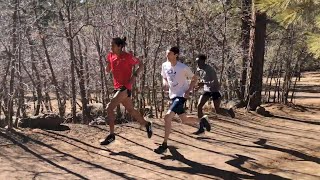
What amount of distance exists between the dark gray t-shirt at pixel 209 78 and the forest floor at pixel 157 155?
991mm

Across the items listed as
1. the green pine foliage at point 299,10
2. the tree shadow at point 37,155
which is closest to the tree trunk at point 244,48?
the green pine foliage at point 299,10

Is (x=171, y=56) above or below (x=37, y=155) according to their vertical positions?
above

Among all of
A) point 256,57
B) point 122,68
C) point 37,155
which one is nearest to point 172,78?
point 122,68

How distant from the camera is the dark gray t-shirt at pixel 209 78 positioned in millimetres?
8656

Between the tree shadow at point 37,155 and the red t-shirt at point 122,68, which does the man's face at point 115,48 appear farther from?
the tree shadow at point 37,155

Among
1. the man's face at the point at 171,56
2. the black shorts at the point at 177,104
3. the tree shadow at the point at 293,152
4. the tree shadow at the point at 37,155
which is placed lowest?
the tree shadow at the point at 293,152

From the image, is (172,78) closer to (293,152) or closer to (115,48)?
(115,48)

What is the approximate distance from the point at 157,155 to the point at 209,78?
2470 mm

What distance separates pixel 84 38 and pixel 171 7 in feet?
14.0

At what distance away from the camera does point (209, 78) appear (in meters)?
8.67

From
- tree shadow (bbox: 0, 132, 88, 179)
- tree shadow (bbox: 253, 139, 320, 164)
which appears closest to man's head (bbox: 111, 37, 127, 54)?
tree shadow (bbox: 0, 132, 88, 179)

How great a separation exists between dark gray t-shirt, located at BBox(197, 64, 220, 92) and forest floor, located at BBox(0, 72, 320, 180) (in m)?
0.99

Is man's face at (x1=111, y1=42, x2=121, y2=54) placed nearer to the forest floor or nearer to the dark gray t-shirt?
the forest floor

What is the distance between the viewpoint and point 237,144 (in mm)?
8094
